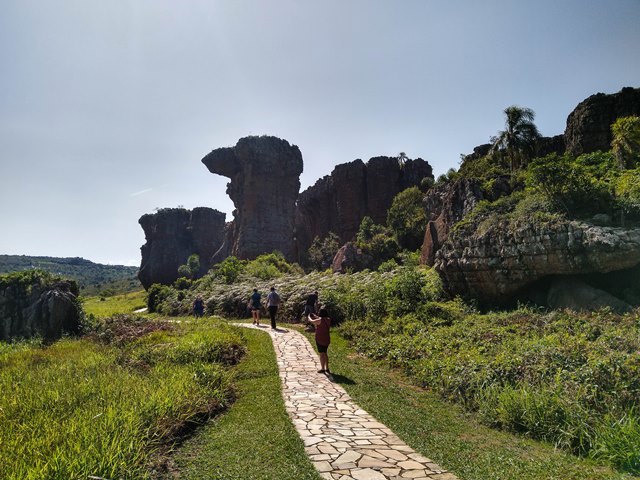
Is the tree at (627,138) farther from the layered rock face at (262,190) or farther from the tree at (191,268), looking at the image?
the tree at (191,268)

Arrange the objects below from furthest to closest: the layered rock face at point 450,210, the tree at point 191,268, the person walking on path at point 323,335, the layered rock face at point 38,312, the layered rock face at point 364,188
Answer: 1. the tree at point 191,268
2. the layered rock face at point 364,188
3. the layered rock face at point 450,210
4. the layered rock face at point 38,312
5. the person walking on path at point 323,335

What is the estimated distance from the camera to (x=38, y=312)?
61.4ft

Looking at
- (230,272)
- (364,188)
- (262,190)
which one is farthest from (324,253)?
(230,272)

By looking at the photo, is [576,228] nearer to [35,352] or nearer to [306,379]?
[306,379]

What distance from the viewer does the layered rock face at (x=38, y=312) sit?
18484 millimetres

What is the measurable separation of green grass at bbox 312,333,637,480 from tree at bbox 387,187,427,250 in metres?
30.2

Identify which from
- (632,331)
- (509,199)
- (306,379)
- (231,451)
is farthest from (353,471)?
(509,199)

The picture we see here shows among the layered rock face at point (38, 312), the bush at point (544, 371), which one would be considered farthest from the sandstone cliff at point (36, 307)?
the bush at point (544, 371)

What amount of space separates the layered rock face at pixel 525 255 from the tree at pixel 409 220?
22.3 m

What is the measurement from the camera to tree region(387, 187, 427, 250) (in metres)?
40.0

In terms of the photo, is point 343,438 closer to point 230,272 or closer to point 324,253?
point 230,272

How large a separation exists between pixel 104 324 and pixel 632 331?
70.0 ft

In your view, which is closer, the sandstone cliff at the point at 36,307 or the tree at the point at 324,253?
the sandstone cliff at the point at 36,307

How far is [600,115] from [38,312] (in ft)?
119
